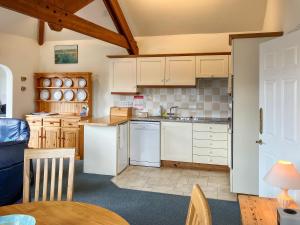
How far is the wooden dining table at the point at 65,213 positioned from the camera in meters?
1.36

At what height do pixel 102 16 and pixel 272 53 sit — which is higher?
pixel 102 16

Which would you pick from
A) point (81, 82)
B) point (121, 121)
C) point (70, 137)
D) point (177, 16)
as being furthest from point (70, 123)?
point (177, 16)

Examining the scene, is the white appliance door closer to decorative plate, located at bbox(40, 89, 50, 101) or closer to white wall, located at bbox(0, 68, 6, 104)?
decorative plate, located at bbox(40, 89, 50, 101)

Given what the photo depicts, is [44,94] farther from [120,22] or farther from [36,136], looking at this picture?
[120,22]

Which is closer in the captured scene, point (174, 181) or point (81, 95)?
point (174, 181)

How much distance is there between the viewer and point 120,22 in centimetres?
493

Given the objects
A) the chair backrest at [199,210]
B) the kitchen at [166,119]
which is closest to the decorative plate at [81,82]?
the kitchen at [166,119]

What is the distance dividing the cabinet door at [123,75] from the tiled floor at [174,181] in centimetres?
162

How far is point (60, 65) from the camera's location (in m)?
6.25

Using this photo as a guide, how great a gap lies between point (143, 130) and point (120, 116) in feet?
2.19

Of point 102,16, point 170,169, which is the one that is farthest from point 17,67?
point 170,169

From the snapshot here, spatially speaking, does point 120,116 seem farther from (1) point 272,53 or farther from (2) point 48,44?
(1) point 272,53

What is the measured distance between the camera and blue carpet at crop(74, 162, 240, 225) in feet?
9.66

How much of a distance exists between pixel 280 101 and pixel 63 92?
478 cm
